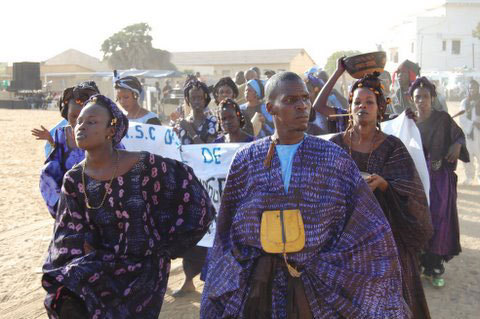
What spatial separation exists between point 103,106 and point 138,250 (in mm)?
878

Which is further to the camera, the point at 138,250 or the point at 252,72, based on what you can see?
the point at 252,72

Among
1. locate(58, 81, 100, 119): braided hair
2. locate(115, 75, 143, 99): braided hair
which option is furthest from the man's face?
locate(115, 75, 143, 99): braided hair

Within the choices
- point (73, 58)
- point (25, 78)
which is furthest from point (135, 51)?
point (73, 58)

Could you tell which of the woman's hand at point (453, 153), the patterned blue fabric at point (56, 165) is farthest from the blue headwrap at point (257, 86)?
the patterned blue fabric at point (56, 165)

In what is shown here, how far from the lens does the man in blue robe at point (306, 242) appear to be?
2.97 m

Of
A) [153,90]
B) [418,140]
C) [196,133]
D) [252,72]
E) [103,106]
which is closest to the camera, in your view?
[103,106]

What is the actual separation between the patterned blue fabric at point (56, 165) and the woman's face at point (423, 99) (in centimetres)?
344

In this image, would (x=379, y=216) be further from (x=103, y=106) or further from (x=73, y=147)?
(x=73, y=147)

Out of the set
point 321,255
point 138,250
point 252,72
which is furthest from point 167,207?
point 252,72

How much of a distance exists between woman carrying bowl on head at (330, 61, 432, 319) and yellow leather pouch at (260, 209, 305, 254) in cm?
91

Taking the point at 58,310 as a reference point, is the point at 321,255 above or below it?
above

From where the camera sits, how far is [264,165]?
3150 mm

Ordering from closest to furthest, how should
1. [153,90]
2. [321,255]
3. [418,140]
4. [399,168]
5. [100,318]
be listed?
[321,255], [100,318], [399,168], [418,140], [153,90]

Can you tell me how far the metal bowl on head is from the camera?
14.5 ft
